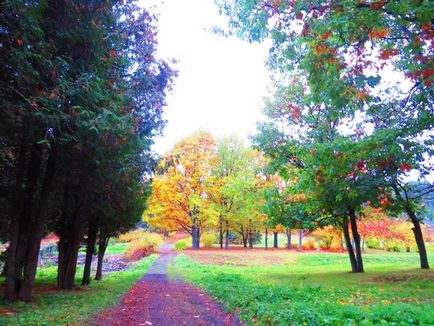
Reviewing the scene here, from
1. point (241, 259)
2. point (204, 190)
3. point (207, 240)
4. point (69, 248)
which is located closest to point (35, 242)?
point (69, 248)

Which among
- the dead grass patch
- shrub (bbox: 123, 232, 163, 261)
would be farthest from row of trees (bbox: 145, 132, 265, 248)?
the dead grass patch

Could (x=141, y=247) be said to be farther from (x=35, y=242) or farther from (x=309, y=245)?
(x=35, y=242)

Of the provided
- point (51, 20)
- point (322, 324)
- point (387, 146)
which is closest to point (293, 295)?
point (322, 324)

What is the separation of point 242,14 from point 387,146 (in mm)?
5159

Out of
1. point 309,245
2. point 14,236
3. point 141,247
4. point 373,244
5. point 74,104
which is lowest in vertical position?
point 141,247

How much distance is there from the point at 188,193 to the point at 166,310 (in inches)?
1181

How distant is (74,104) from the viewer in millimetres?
7020

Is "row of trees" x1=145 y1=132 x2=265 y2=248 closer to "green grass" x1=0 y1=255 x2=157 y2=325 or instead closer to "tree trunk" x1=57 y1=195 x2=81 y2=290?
"tree trunk" x1=57 y1=195 x2=81 y2=290

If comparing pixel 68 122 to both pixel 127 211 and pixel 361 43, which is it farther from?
pixel 127 211

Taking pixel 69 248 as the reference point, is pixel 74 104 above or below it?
above

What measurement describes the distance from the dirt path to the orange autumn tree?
25219mm

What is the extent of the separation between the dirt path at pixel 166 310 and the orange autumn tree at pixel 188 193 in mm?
25219

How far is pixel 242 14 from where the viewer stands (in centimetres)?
712

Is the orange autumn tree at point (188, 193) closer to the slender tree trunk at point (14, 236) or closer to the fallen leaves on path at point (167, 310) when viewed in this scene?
the fallen leaves on path at point (167, 310)
